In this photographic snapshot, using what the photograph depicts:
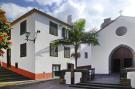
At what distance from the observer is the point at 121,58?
70.4ft

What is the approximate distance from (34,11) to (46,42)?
3.83m

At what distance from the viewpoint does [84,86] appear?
15.4 metres

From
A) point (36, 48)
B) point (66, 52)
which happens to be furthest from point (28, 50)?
point (66, 52)

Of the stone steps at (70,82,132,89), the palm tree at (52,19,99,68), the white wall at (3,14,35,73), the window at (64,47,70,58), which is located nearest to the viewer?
the stone steps at (70,82,132,89)

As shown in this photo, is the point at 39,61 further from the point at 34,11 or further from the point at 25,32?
the point at 34,11

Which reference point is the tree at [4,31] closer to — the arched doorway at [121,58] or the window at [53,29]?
the arched doorway at [121,58]

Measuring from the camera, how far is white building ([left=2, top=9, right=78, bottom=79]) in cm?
2106

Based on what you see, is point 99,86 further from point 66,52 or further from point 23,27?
point 23,27

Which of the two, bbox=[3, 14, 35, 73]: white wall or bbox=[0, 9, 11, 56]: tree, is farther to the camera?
bbox=[3, 14, 35, 73]: white wall

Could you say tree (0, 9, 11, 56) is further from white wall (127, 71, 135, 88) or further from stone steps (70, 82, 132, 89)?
white wall (127, 71, 135, 88)

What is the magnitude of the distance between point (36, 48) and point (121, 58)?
931 centimetres

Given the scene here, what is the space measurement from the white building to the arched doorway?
4.87 meters

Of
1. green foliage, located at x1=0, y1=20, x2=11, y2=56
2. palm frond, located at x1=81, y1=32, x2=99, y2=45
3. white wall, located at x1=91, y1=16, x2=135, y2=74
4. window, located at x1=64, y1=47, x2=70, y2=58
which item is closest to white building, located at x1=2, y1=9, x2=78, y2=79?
window, located at x1=64, y1=47, x2=70, y2=58

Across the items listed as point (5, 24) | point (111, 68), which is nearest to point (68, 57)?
point (111, 68)
